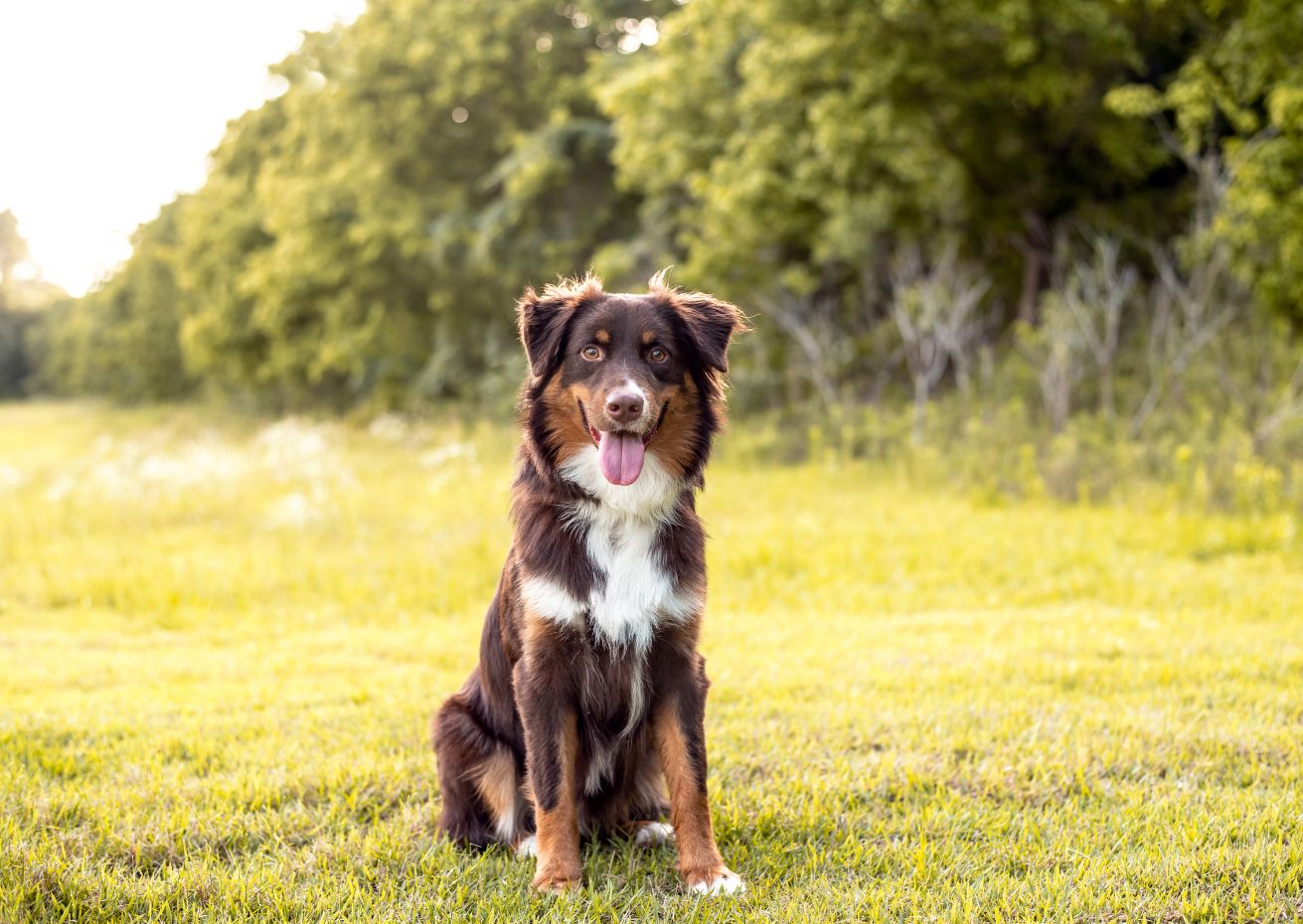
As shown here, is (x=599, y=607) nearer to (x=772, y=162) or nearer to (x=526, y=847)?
(x=526, y=847)

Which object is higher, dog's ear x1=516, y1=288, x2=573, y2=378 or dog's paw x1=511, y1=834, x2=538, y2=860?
dog's ear x1=516, y1=288, x2=573, y2=378

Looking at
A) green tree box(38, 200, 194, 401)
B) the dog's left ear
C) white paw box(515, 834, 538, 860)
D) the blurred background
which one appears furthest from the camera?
green tree box(38, 200, 194, 401)

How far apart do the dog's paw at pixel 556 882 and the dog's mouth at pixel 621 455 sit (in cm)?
133

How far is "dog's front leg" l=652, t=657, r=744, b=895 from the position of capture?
3.60 meters

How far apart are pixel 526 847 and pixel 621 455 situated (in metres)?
1.47

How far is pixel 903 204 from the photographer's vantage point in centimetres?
1540

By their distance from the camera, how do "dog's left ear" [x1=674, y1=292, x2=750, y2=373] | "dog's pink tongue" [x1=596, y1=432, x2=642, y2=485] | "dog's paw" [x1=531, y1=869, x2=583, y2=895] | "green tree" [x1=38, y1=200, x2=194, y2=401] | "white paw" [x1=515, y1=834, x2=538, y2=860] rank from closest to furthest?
1. "dog's paw" [x1=531, y1=869, x2=583, y2=895]
2. "dog's pink tongue" [x1=596, y1=432, x2=642, y2=485]
3. "white paw" [x1=515, y1=834, x2=538, y2=860]
4. "dog's left ear" [x1=674, y1=292, x2=750, y2=373]
5. "green tree" [x1=38, y1=200, x2=194, y2=401]

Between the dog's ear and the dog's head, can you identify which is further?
the dog's ear

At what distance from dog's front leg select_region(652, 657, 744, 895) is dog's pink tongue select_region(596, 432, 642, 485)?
0.68 m

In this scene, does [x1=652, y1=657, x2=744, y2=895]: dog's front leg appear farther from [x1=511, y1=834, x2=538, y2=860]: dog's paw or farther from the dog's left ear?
the dog's left ear

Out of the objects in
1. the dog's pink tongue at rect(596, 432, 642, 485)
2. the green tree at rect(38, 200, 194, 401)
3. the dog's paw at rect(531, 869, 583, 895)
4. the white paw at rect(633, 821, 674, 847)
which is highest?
the green tree at rect(38, 200, 194, 401)

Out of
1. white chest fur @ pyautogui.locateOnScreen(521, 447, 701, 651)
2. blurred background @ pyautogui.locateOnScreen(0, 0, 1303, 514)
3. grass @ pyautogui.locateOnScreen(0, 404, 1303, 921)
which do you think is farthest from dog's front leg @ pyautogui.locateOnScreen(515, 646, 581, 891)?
blurred background @ pyautogui.locateOnScreen(0, 0, 1303, 514)

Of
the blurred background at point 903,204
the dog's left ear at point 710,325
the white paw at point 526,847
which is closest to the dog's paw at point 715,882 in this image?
the white paw at point 526,847

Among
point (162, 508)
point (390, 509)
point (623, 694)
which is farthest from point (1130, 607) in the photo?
point (162, 508)
